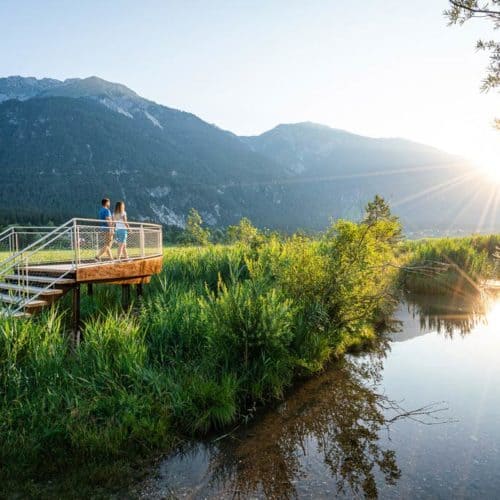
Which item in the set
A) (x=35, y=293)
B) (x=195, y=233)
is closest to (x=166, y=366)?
(x=35, y=293)

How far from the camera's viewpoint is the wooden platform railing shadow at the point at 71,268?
10641 mm

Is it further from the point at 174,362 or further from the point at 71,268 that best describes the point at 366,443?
the point at 71,268

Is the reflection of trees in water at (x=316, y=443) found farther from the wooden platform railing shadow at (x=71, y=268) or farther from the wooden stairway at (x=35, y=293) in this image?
the wooden stairway at (x=35, y=293)

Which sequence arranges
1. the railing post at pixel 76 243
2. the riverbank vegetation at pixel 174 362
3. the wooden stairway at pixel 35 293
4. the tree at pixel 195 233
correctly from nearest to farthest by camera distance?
the riverbank vegetation at pixel 174 362 < the wooden stairway at pixel 35 293 < the railing post at pixel 76 243 < the tree at pixel 195 233

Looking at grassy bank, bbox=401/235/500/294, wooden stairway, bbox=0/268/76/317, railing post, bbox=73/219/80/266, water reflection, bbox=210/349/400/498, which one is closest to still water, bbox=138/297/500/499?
water reflection, bbox=210/349/400/498

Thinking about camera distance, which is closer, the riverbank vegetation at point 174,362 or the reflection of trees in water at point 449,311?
the riverbank vegetation at point 174,362

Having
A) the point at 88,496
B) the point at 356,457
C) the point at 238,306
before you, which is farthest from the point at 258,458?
the point at 238,306

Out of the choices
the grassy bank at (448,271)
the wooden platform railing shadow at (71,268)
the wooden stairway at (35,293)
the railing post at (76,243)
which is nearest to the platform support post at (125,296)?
the wooden platform railing shadow at (71,268)

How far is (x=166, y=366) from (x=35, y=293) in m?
4.43

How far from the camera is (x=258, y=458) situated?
664cm

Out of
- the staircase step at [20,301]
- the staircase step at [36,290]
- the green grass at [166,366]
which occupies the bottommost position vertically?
the green grass at [166,366]

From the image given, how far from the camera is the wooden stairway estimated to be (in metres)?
10.0

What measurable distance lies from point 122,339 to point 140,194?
193276mm

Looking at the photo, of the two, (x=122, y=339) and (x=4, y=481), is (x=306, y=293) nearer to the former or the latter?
(x=122, y=339)
